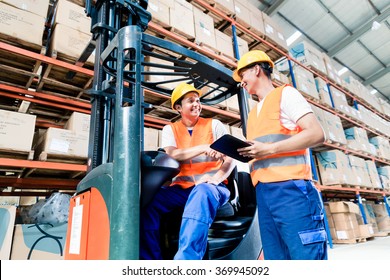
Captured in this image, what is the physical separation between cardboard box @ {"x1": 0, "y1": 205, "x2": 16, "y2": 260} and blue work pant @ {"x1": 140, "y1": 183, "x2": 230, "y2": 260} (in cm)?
172

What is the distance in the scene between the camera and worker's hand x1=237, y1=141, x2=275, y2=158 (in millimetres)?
1468

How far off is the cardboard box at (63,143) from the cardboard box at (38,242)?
0.79 meters

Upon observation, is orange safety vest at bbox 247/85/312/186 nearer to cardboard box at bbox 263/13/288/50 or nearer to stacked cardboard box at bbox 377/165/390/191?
cardboard box at bbox 263/13/288/50


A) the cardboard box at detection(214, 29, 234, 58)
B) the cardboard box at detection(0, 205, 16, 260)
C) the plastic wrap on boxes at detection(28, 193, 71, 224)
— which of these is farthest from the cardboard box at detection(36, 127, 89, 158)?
the cardboard box at detection(214, 29, 234, 58)

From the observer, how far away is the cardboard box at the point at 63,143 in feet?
9.14

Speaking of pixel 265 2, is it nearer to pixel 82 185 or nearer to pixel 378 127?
pixel 378 127

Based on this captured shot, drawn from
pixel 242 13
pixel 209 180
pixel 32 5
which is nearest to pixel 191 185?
pixel 209 180

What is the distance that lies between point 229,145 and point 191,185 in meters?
0.51

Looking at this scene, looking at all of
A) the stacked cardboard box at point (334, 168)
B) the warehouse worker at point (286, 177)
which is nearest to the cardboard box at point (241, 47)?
the stacked cardboard box at point (334, 168)

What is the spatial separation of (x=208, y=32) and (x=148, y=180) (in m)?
4.05

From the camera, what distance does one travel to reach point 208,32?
476 centimetres

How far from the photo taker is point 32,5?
292 cm

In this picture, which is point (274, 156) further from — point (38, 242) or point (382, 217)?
point (382, 217)

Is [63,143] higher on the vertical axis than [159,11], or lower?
lower
